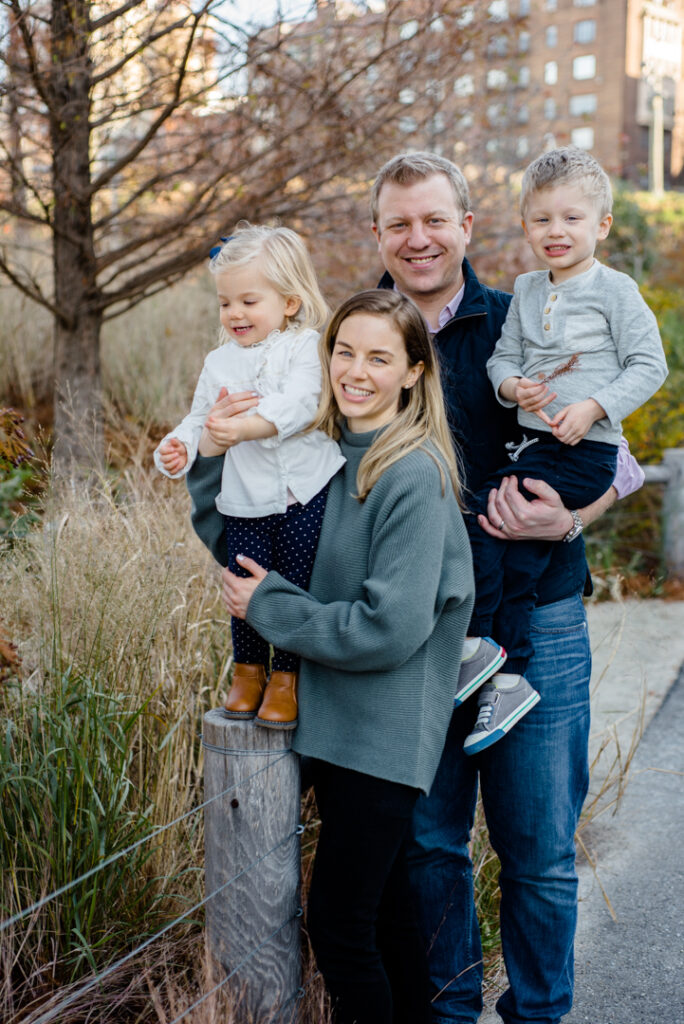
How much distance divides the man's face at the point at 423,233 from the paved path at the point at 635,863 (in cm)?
183

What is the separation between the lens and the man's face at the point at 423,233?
2.55m

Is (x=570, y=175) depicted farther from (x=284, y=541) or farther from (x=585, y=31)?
(x=585, y=31)

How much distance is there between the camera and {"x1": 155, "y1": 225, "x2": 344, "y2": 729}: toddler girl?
7.30ft

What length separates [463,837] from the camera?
2.65 m

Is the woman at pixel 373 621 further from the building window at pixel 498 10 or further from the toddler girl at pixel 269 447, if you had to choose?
the building window at pixel 498 10

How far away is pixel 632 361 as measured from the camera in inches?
93.4

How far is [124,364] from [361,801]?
6.19 metres

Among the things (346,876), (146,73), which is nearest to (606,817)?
(346,876)

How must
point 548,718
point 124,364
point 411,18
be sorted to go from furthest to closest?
point 124,364 < point 411,18 < point 548,718

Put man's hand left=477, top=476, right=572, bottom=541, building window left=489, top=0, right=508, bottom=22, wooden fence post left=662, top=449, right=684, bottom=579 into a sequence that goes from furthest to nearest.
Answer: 1. wooden fence post left=662, top=449, right=684, bottom=579
2. building window left=489, top=0, right=508, bottom=22
3. man's hand left=477, top=476, right=572, bottom=541

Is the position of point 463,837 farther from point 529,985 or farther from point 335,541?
point 335,541

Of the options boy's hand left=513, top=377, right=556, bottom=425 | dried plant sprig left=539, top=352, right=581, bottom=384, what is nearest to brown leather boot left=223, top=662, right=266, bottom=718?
boy's hand left=513, top=377, right=556, bottom=425

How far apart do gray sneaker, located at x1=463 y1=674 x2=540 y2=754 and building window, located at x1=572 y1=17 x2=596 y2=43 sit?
44.2 metres

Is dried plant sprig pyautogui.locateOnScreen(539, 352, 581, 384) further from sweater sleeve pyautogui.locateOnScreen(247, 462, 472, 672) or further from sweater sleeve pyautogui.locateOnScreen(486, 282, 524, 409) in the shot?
sweater sleeve pyautogui.locateOnScreen(247, 462, 472, 672)
